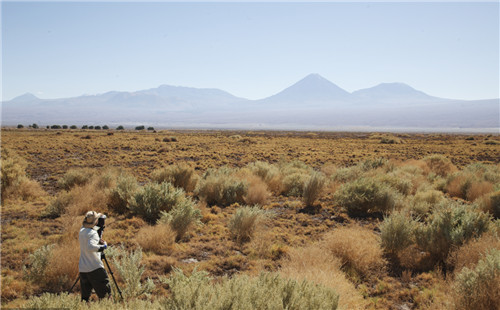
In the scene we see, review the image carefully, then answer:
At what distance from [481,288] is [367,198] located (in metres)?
5.91

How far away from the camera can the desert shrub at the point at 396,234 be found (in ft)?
20.5

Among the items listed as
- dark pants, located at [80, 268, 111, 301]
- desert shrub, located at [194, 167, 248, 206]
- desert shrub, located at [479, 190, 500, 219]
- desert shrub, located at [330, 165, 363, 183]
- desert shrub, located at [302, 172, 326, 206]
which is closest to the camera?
dark pants, located at [80, 268, 111, 301]

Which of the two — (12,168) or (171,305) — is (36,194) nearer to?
(12,168)

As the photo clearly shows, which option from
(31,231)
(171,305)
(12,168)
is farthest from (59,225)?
(171,305)

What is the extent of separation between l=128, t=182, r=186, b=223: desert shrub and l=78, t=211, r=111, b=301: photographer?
4065mm

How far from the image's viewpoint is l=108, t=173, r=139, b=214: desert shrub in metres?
9.29

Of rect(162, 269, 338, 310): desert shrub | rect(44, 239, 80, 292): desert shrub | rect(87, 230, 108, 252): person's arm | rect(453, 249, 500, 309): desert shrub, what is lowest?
rect(44, 239, 80, 292): desert shrub

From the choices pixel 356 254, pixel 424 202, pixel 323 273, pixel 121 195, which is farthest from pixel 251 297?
pixel 424 202

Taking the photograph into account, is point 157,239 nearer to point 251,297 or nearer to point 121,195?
point 121,195

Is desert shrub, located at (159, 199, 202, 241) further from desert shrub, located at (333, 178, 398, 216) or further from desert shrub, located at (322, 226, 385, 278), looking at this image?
desert shrub, located at (333, 178, 398, 216)

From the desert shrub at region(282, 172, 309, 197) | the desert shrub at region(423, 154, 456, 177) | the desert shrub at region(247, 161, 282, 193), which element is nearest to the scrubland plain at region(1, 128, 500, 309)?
the desert shrub at region(282, 172, 309, 197)

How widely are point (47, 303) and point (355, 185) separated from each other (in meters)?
9.30

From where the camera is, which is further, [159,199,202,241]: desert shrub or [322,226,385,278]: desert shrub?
[159,199,202,241]: desert shrub

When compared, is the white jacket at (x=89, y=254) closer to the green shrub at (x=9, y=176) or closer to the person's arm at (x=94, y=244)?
the person's arm at (x=94, y=244)
